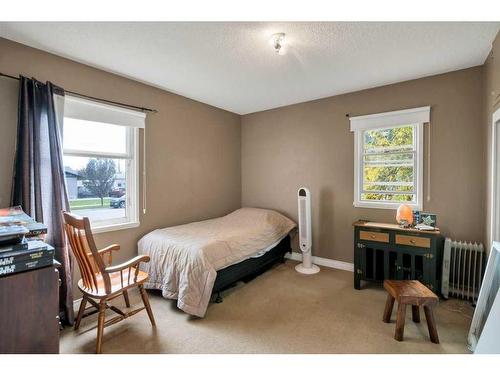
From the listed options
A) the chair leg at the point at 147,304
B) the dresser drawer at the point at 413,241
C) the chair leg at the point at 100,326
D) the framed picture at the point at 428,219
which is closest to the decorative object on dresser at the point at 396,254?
the dresser drawer at the point at 413,241

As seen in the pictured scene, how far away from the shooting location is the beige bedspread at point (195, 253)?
2283 mm

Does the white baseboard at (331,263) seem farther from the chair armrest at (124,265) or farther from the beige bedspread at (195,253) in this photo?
the chair armrest at (124,265)

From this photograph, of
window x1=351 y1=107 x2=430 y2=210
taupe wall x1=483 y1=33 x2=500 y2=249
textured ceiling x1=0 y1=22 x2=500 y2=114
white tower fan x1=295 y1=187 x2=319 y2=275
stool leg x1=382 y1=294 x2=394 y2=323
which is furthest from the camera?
white tower fan x1=295 y1=187 x2=319 y2=275

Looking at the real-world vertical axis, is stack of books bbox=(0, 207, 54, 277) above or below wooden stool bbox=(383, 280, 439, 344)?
above

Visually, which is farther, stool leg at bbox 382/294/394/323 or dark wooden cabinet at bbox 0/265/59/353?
stool leg at bbox 382/294/394/323

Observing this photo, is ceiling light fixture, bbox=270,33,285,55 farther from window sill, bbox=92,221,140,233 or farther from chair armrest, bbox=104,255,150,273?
window sill, bbox=92,221,140,233

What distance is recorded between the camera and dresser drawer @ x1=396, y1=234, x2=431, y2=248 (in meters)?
2.49

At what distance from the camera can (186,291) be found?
2.27m

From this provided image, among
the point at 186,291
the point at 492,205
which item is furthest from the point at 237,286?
the point at 492,205

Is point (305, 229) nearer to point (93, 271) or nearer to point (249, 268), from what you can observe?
point (249, 268)

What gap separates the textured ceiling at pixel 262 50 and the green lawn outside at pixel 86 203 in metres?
1.37

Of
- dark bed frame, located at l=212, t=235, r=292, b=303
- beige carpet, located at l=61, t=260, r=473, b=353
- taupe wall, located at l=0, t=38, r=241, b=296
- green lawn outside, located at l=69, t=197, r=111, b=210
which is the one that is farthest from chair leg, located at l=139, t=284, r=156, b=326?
green lawn outside, located at l=69, t=197, r=111, b=210

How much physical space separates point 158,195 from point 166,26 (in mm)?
1942

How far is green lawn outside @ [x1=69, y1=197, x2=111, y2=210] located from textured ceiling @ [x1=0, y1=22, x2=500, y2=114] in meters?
1.37
